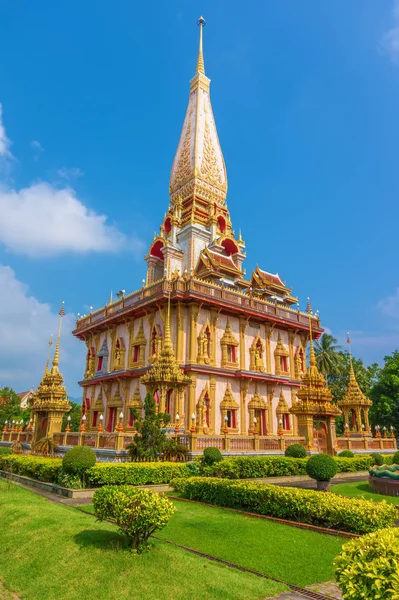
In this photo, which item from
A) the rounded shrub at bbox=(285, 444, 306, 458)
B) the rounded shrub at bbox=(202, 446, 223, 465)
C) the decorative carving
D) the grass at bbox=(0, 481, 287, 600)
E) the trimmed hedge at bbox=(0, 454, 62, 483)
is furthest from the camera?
the decorative carving

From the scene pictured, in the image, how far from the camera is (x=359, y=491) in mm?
15258

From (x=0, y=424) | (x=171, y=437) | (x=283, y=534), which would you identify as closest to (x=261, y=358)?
(x=171, y=437)

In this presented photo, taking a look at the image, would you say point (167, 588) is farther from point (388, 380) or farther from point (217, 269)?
point (388, 380)

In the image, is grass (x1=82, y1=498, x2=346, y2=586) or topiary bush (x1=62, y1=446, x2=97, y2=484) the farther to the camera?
topiary bush (x1=62, y1=446, x2=97, y2=484)

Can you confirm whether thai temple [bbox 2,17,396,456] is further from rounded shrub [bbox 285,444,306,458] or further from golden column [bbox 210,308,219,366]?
rounded shrub [bbox 285,444,306,458]

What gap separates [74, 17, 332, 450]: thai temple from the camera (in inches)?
1017

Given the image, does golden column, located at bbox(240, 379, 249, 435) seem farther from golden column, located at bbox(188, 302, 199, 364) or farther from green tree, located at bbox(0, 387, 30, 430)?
green tree, located at bbox(0, 387, 30, 430)

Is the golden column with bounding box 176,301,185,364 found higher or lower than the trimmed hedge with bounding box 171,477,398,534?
higher

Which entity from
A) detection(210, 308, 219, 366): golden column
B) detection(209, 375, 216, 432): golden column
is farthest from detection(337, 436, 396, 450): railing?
detection(210, 308, 219, 366): golden column

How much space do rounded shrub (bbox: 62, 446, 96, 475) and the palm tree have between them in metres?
36.7

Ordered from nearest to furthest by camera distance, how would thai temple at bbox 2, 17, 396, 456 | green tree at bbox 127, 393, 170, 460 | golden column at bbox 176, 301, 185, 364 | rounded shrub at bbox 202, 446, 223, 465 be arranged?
rounded shrub at bbox 202, 446, 223, 465 < green tree at bbox 127, 393, 170, 460 < thai temple at bbox 2, 17, 396, 456 < golden column at bbox 176, 301, 185, 364

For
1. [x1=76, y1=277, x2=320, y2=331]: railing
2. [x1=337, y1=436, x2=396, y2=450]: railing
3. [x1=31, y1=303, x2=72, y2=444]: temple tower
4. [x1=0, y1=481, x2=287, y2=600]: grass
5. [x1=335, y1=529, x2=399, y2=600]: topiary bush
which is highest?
[x1=76, y1=277, x2=320, y2=331]: railing

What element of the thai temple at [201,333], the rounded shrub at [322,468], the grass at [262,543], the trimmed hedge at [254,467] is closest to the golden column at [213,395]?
the thai temple at [201,333]

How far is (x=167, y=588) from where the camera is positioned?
5645 millimetres
